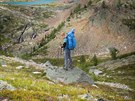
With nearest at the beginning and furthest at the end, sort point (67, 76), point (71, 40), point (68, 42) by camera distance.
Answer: point (71, 40), point (68, 42), point (67, 76)

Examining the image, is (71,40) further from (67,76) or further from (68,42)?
(67,76)

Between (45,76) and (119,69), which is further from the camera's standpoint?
(119,69)

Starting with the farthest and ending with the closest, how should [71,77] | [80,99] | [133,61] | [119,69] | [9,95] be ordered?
[133,61] → [119,69] → [71,77] → [80,99] → [9,95]

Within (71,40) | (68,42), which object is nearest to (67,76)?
(68,42)

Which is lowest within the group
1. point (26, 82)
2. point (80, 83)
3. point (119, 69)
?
point (119, 69)

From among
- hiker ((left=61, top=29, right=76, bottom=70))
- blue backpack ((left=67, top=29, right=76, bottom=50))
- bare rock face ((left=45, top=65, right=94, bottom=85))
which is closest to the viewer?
blue backpack ((left=67, top=29, right=76, bottom=50))

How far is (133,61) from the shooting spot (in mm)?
123562

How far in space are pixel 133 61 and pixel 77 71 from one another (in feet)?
287

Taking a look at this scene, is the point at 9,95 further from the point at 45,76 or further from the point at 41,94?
the point at 45,76

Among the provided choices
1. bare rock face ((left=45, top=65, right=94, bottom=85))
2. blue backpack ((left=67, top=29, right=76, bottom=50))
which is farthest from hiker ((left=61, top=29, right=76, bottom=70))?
bare rock face ((left=45, top=65, right=94, bottom=85))

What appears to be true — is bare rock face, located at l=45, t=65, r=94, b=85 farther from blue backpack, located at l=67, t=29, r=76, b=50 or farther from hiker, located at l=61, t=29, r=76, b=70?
blue backpack, located at l=67, t=29, r=76, b=50

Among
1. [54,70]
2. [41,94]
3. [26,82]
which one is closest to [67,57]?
[54,70]

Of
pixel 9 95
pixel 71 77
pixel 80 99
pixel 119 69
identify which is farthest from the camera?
pixel 119 69

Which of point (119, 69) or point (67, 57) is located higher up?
point (67, 57)
